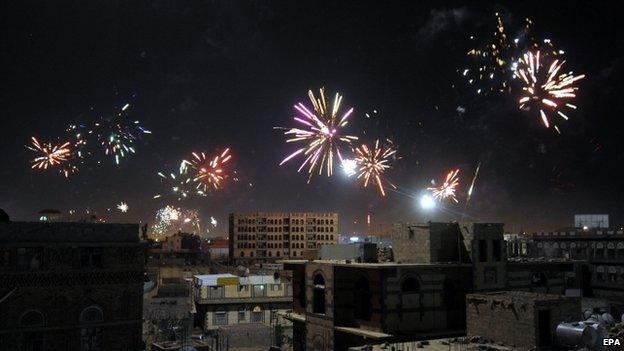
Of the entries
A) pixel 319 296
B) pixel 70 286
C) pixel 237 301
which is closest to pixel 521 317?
pixel 319 296

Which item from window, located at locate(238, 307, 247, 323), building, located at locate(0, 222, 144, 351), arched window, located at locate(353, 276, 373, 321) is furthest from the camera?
window, located at locate(238, 307, 247, 323)

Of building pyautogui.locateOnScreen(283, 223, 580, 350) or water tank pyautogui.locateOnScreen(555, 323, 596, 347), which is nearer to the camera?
water tank pyautogui.locateOnScreen(555, 323, 596, 347)

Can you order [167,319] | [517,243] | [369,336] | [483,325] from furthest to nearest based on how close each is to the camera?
[517,243]
[167,319]
[369,336]
[483,325]

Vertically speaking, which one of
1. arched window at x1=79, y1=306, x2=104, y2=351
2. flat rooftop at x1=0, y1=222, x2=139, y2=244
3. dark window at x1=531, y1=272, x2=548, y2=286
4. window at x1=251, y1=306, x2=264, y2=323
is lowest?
window at x1=251, y1=306, x2=264, y2=323

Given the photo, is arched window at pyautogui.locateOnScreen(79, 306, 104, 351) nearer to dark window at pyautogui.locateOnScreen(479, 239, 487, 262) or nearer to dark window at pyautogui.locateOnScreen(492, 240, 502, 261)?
dark window at pyautogui.locateOnScreen(479, 239, 487, 262)

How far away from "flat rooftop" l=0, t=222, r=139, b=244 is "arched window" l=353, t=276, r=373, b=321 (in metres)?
21.5

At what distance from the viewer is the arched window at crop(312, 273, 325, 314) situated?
179ft

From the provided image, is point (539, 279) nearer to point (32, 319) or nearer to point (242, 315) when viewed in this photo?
point (242, 315)

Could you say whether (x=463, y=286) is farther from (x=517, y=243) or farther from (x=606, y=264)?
(x=517, y=243)

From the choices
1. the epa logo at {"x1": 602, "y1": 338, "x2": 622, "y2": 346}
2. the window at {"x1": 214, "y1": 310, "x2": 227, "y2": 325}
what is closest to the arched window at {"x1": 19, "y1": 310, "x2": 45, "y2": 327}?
the window at {"x1": 214, "y1": 310, "x2": 227, "y2": 325}

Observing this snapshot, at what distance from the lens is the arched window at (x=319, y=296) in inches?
2151

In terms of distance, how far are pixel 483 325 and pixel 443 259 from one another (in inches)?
537

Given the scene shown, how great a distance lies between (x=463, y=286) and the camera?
5272 centimetres

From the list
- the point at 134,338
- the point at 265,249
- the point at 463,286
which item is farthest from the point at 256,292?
the point at 265,249
